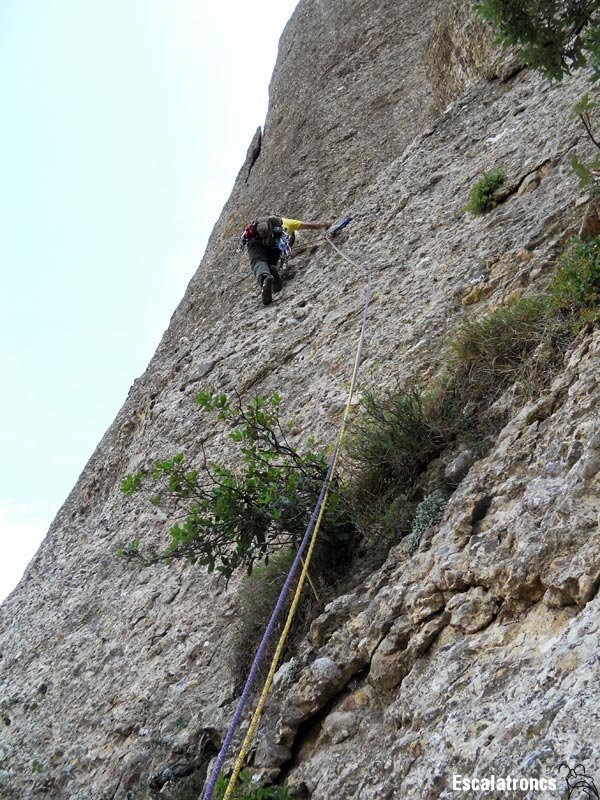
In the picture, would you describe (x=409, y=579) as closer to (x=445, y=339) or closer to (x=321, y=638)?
(x=321, y=638)

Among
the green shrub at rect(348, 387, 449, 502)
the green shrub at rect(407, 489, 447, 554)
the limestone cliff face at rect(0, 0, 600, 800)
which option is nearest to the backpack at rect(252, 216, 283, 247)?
the limestone cliff face at rect(0, 0, 600, 800)

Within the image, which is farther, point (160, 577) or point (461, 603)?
point (160, 577)

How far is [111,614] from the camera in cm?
566

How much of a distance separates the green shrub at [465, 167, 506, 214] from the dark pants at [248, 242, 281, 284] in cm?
298

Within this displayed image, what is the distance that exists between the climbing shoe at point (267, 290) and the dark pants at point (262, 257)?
1.05 feet

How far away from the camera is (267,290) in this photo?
319 inches

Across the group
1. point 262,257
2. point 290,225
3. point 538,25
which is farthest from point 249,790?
point 290,225

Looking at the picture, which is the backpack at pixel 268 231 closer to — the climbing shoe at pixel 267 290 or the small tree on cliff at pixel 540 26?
the climbing shoe at pixel 267 290

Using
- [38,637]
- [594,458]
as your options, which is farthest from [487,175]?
[38,637]

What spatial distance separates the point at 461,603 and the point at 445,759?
2.03 feet

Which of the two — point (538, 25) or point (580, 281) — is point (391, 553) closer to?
point (580, 281)

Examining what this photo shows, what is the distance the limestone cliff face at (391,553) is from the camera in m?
2.39

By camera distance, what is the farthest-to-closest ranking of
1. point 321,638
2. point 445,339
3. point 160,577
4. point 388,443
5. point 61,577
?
point 61,577 → point 160,577 → point 445,339 → point 388,443 → point 321,638

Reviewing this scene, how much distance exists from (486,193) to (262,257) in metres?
3.30
